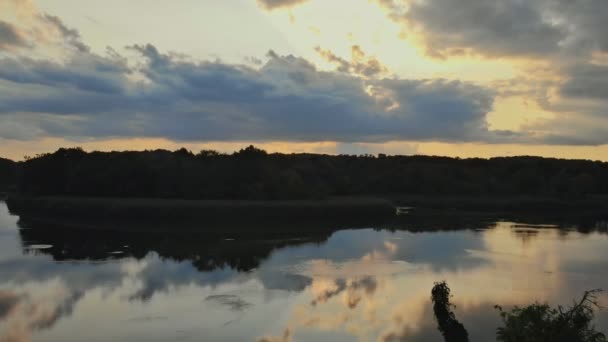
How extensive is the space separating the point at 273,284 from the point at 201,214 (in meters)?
33.1

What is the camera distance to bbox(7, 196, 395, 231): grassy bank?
55.7 meters

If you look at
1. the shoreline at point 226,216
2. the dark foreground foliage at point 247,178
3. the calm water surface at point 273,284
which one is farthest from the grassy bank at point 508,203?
the calm water surface at point 273,284

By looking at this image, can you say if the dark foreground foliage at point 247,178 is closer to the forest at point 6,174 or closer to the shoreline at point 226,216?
the shoreline at point 226,216

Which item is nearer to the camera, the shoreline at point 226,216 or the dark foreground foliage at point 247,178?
the shoreline at point 226,216

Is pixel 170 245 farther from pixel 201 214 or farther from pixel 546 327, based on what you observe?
pixel 546 327

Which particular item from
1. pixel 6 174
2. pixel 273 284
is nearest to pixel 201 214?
pixel 273 284

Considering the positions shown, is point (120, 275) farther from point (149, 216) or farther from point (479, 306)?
point (149, 216)

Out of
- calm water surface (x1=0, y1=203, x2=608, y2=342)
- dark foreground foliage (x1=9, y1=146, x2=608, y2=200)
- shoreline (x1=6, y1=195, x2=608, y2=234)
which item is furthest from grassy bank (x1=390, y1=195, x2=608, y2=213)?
calm water surface (x1=0, y1=203, x2=608, y2=342)

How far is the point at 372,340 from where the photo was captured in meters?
17.1

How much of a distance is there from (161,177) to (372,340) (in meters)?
56.3

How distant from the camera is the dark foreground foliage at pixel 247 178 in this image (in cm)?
6856

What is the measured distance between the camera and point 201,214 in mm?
57406

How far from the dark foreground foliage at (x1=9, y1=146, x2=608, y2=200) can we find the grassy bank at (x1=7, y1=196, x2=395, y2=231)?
13.6 ft

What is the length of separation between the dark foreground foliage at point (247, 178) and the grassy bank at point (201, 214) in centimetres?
414
